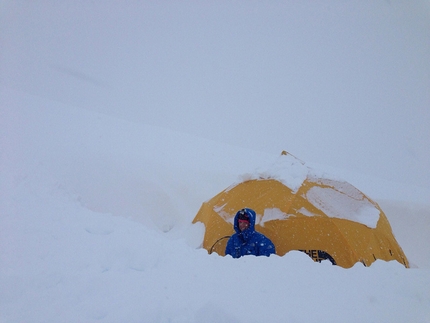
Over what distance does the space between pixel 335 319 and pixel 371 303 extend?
1.11ft

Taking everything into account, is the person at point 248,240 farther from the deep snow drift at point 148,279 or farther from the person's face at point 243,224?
the deep snow drift at point 148,279

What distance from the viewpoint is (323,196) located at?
4.33m

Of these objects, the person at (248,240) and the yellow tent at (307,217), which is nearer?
the person at (248,240)

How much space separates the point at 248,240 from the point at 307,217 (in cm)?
90

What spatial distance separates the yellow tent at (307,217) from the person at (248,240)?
0.37 metres

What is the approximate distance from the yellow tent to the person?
1.21ft

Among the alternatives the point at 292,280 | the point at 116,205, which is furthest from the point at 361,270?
the point at 116,205

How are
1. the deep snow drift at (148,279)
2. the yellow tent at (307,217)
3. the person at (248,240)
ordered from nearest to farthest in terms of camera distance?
1. the deep snow drift at (148,279)
2. the person at (248,240)
3. the yellow tent at (307,217)

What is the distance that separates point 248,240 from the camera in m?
3.81

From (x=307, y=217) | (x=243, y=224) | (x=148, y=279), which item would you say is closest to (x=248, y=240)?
(x=243, y=224)

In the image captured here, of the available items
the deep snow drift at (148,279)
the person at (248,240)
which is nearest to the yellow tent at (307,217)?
the person at (248,240)

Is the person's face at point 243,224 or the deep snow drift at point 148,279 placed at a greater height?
the deep snow drift at point 148,279

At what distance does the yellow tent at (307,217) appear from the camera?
154 inches

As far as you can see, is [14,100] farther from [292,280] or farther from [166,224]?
[292,280]
